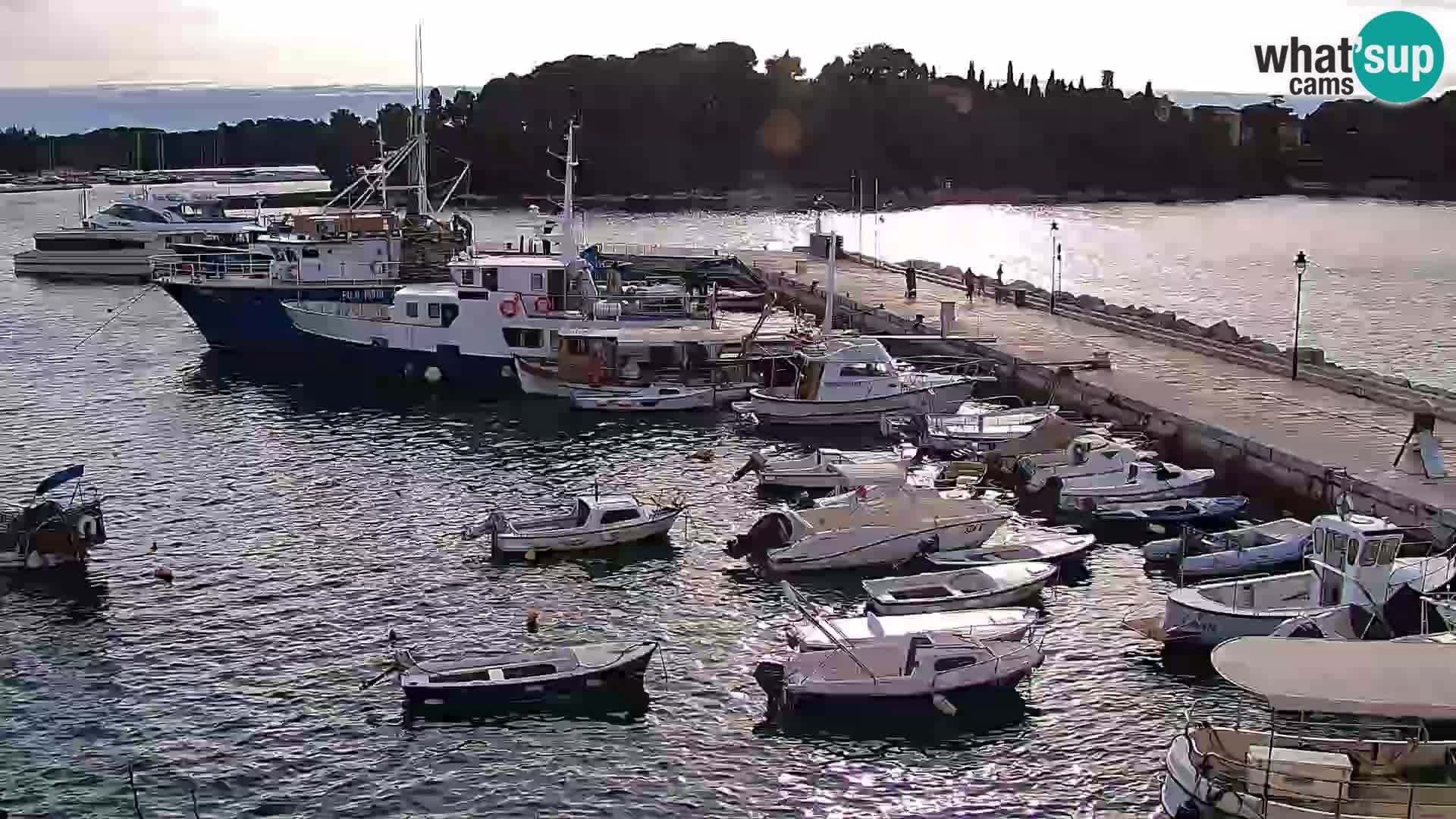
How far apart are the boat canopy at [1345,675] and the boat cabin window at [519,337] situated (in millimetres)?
32804

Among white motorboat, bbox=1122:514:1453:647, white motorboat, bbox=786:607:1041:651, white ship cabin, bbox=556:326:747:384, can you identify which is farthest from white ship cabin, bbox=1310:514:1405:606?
white ship cabin, bbox=556:326:747:384

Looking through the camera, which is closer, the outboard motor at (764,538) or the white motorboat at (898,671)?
the white motorboat at (898,671)

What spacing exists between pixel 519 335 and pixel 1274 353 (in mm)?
23936

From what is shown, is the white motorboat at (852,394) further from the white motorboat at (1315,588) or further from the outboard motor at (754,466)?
the white motorboat at (1315,588)

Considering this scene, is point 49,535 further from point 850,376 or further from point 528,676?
point 850,376

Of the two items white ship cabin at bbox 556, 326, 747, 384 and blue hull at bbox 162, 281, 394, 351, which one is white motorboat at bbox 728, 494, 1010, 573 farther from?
blue hull at bbox 162, 281, 394, 351

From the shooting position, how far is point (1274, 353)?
151 feet

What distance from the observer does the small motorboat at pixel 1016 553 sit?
28.0 metres

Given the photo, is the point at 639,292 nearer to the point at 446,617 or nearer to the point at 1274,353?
the point at 1274,353

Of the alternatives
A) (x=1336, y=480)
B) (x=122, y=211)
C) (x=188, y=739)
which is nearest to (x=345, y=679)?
(x=188, y=739)

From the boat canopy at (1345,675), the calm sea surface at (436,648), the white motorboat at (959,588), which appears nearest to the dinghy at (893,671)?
the calm sea surface at (436,648)

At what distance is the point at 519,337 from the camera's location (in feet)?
159

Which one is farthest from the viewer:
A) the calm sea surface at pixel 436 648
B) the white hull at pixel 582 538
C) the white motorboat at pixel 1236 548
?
the white hull at pixel 582 538

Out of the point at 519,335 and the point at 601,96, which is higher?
the point at 601,96
